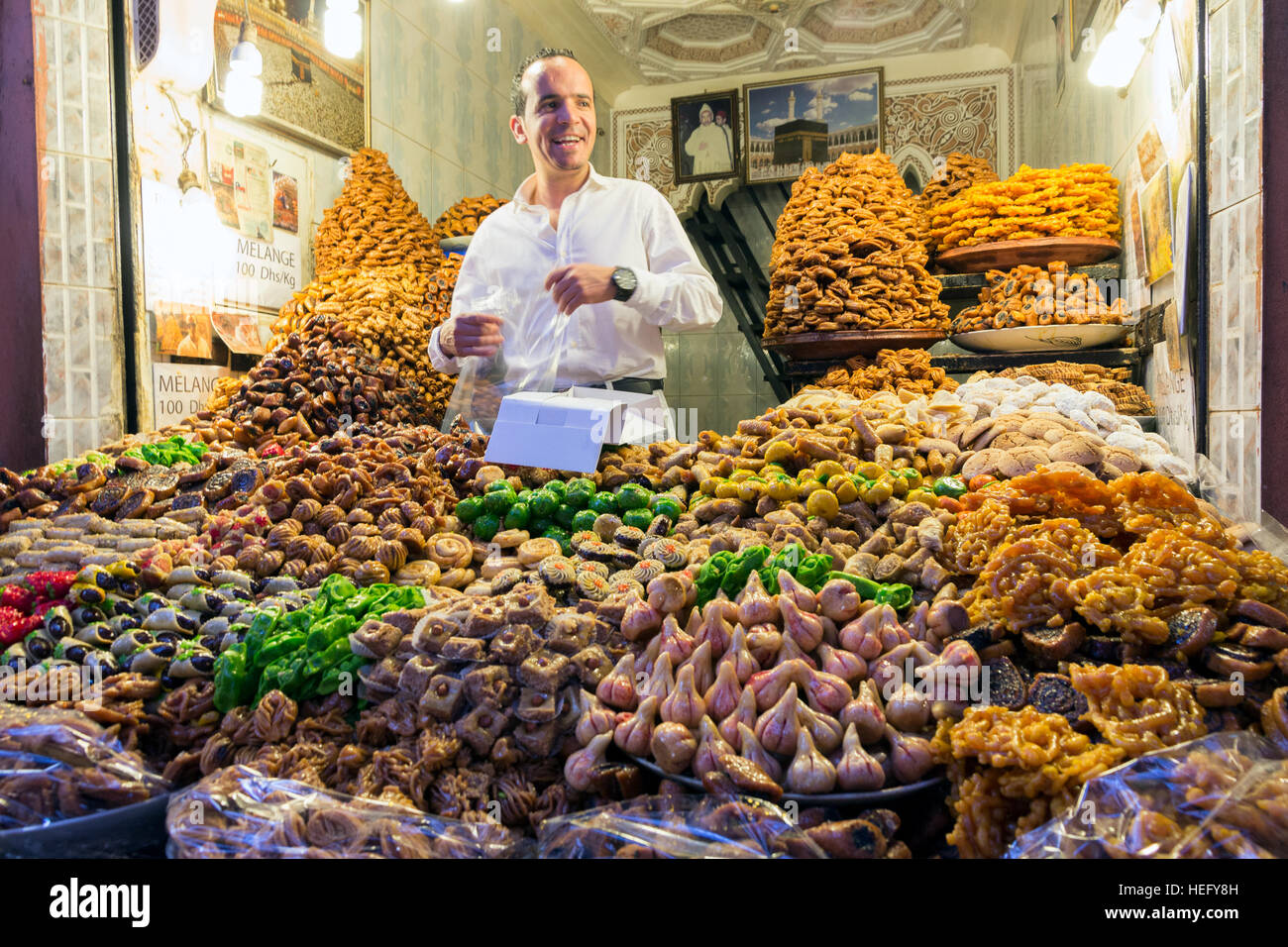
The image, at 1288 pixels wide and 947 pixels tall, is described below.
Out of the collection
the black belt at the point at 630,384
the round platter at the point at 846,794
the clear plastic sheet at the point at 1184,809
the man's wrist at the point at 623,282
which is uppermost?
the man's wrist at the point at 623,282

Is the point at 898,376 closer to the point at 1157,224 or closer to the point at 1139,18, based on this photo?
the point at 1157,224

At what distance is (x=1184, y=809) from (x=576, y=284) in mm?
1875

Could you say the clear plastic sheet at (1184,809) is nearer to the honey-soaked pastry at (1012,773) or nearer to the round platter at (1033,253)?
the honey-soaked pastry at (1012,773)

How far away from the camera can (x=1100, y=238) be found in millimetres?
3461

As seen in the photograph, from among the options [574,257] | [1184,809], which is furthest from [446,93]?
[1184,809]

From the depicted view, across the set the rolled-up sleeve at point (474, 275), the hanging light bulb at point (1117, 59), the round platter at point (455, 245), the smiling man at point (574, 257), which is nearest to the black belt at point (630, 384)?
the smiling man at point (574, 257)

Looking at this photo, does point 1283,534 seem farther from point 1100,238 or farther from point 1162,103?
point 1100,238

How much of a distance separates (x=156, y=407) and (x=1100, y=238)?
391 centimetres

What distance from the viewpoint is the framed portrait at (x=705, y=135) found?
660 cm

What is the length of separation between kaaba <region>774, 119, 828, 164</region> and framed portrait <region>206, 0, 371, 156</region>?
3225mm

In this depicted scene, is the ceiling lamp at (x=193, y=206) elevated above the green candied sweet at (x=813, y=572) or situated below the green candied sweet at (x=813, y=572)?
above

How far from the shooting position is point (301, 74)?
168 inches

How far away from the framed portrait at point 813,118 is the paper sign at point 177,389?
4423 millimetres
